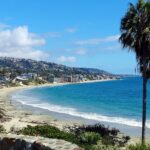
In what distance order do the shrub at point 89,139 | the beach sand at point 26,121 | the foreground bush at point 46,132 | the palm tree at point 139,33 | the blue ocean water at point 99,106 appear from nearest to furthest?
the foreground bush at point 46,132, the shrub at point 89,139, the palm tree at point 139,33, the beach sand at point 26,121, the blue ocean water at point 99,106

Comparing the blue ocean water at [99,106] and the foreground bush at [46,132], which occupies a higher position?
the foreground bush at [46,132]

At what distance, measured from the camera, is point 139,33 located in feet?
74.8

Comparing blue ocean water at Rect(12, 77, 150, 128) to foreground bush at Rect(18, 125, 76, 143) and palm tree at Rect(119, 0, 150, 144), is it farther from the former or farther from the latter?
foreground bush at Rect(18, 125, 76, 143)

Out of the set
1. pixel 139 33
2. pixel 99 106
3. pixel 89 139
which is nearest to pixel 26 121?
pixel 139 33

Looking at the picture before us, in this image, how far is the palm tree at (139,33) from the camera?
74.3 feet

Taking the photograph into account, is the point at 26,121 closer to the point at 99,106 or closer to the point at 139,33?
the point at 139,33

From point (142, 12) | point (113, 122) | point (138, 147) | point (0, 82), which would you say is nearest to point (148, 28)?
point (142, 12)

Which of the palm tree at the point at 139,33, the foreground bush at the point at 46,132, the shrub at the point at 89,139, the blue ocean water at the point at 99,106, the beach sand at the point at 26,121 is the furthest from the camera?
the blue ocean water at the point at 99,106

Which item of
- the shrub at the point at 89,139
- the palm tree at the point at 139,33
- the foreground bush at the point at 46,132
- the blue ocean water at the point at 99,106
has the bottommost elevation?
the blue ocean water at the point at 99,106

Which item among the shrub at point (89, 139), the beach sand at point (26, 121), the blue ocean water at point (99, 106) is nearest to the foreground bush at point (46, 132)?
the shrub at point (89, 139)

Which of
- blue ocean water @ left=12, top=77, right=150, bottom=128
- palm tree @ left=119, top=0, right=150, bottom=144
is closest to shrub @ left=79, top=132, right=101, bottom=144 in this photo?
palm tree @ left=119, top=0, right=150, bottom=144

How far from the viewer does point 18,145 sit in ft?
30.0

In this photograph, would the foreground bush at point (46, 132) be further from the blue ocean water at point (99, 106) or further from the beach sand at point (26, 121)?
the blue ocean water at point (99, 106)

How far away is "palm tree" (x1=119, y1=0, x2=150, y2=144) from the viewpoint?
74.3 ft
